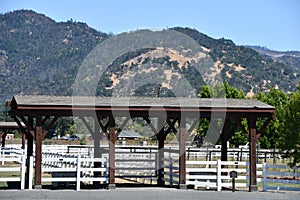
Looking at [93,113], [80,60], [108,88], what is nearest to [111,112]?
[93,113]

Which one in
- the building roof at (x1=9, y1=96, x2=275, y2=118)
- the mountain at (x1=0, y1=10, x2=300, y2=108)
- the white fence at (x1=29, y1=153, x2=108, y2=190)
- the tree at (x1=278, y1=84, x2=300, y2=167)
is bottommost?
the white fence at (x1=29, y1=153, x2=108, y2=190)

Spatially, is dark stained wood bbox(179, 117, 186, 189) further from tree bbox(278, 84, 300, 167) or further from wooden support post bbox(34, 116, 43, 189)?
wooden support post bbox(34, 116, 43, 189)

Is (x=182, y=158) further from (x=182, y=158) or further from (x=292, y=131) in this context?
(x=292, y=131)

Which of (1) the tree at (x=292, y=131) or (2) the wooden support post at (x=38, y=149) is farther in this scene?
(1) the tree at (x=292, y=131)

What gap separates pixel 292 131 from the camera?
63.5ft

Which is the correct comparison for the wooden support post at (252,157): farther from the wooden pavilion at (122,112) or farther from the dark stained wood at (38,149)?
the dark stained wood at (38,149)

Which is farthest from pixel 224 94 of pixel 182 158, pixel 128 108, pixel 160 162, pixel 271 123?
pixel 128 108

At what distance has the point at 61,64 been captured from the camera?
193 metres

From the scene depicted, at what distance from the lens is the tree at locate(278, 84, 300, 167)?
19.2 metres

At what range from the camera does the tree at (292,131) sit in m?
19.2

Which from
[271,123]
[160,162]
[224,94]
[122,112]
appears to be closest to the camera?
[122,112]

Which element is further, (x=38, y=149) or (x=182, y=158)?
(x=182, y=158)

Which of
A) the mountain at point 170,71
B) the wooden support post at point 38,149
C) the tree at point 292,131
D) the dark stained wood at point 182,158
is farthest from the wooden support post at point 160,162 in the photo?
the mountain at point 170,71

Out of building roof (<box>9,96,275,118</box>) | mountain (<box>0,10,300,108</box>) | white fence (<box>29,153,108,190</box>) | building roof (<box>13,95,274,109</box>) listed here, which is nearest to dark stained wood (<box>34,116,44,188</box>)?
white fence (<box>29,153,108,190</box>)
